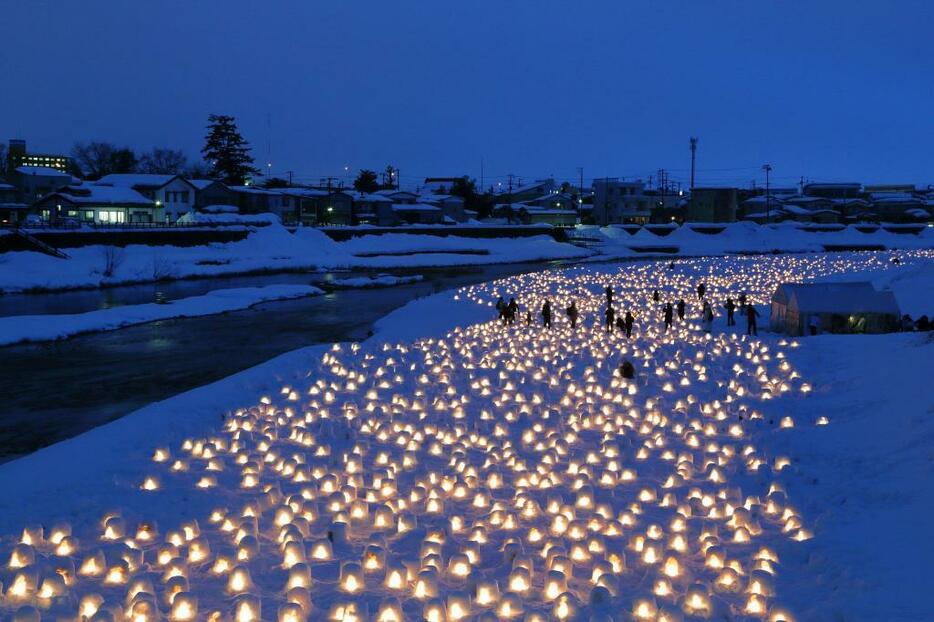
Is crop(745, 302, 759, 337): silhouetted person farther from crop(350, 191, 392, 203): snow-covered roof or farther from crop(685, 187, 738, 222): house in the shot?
crop(685, 187, 738, 222): house

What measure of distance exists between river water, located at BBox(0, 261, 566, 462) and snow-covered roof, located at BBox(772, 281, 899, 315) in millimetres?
13375

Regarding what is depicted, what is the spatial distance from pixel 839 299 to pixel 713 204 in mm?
78339

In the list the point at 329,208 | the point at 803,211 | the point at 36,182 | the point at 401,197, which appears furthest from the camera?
the point at 803,211

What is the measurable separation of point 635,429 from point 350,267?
147 ft

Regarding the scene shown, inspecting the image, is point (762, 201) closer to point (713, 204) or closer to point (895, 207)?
point (713, 204)

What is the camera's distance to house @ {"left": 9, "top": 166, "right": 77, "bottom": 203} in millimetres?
76238

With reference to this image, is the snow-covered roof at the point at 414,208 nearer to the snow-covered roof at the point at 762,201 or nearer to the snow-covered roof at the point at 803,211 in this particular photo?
the snow-covered roof at the point at 762,201

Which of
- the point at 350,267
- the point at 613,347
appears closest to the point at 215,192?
the point at 350,267

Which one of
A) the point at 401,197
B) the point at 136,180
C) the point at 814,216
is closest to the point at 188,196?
the point at 136,180

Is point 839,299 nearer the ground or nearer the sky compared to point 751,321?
nearer the sky

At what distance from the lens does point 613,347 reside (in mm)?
21422

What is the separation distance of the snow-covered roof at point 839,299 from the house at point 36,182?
7017cm

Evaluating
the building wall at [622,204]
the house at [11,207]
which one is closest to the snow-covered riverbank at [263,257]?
the house at [11,207]

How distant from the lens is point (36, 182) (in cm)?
7688
